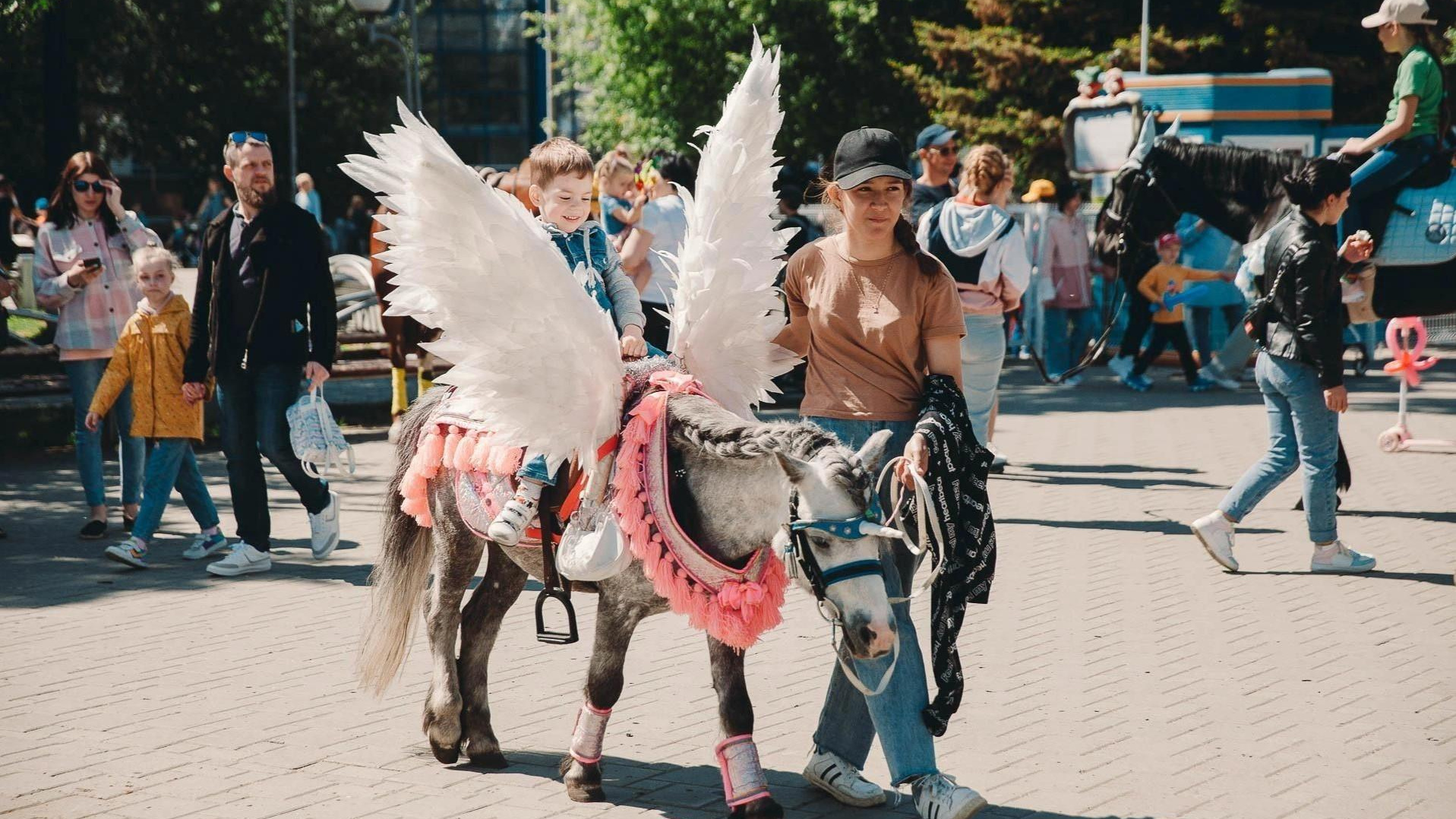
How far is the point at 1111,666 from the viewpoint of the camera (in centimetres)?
618

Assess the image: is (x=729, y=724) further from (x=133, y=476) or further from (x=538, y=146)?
(x=133, y=476)

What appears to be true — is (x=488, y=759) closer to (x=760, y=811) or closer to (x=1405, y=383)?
(x=760, y=811)

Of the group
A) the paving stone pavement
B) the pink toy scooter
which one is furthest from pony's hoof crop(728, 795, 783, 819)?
the pink toy scooter

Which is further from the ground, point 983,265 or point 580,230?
point 580,230

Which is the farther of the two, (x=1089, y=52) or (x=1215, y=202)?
(x=1089, y=52)

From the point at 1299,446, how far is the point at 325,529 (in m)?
5.14

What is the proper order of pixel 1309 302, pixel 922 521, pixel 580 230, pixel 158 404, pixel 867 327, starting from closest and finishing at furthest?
pixel 922 521 < pixel 867 327 < pixel 580 230 < pixel 1309 302 < pixel 158 404

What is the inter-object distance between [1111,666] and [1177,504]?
3.88m

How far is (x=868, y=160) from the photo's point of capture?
441cm

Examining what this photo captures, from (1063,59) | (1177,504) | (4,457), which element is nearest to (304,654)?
(1177,504)

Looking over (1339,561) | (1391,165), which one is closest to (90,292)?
(1339,561)

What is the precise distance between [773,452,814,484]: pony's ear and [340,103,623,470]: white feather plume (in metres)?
0.71

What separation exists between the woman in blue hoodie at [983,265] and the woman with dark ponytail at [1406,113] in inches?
81.7

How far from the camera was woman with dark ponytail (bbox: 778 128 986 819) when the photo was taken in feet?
14.5
